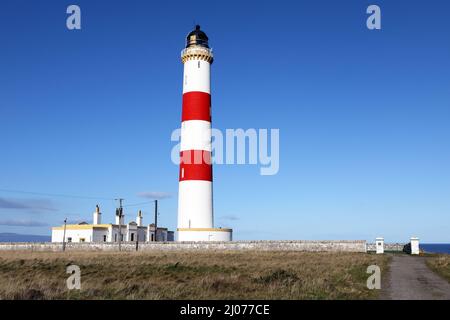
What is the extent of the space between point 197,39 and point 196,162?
→ 12.5m

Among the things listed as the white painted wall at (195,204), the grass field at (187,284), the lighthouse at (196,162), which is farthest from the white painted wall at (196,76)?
the grass field at (187,284)

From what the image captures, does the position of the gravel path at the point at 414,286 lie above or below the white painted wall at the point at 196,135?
below

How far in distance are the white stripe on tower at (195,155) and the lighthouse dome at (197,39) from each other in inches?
113

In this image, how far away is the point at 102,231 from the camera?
59344 millimetres

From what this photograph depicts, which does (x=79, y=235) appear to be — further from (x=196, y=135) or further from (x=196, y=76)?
(x=196, y=76)

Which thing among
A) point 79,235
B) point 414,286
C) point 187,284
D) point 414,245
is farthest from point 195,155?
point 414,286

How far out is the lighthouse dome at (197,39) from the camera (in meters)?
47.5

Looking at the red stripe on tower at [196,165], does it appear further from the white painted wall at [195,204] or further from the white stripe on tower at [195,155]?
the white painted wall at [195,204]

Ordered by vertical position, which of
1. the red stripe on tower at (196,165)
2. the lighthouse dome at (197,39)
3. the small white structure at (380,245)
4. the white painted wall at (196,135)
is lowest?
the small white structure at (380,245)

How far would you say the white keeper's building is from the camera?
5819 centimetres

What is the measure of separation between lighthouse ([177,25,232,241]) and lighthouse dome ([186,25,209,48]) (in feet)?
5.97

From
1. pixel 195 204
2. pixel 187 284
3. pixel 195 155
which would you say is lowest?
pixel 187 284
